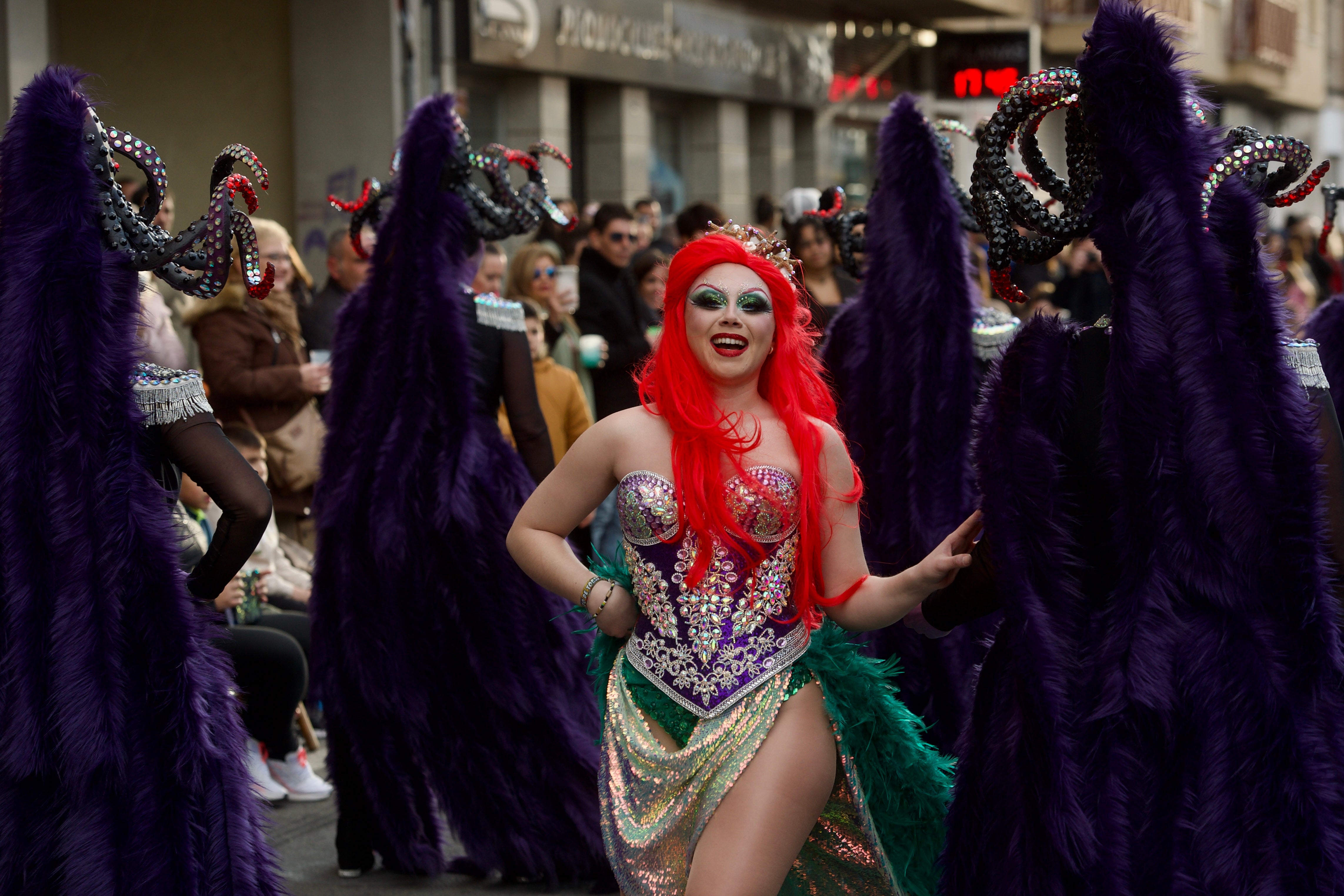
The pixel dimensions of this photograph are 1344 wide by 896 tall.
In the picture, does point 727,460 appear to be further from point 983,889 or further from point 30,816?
point 30,816

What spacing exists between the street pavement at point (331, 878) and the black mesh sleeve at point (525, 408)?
1294 millimetres

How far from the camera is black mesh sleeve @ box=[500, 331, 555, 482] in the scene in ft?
16.8

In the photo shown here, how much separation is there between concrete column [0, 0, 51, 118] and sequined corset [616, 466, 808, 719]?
6136 millimetres

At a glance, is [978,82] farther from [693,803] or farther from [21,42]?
[693,803]

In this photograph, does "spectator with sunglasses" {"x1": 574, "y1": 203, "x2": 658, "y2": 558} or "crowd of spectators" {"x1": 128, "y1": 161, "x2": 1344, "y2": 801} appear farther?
"spectator with sunglasses" {"x1": 574, "y1": 203, "x2": 658, "y2": 558}

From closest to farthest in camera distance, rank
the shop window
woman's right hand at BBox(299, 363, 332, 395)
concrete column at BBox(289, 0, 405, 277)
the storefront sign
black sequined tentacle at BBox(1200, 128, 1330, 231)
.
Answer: black sequined tentacle at BBox(1200, 128, 1330, 231), woman's right hand at BBox(299, 363, 332, 395), concrete column at BBox(289, 0, 405, 277), the storefront sign, the shop window

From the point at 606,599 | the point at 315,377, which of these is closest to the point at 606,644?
the point at 606,599

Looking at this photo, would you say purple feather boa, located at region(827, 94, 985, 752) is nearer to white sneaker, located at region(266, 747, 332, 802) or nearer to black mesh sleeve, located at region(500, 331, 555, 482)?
black mesh sleeve, located at region(500, 331, 555, 482)

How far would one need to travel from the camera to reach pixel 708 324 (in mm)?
3268

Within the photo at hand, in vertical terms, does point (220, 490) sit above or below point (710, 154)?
below

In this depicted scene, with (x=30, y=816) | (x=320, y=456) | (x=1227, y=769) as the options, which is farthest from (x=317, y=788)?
(x=1227, y=769)

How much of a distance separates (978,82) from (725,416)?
18937mm

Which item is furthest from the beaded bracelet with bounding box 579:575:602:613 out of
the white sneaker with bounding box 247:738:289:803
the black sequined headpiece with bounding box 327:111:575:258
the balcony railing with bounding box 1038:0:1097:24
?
the balcony railing with bounding box 1038:0:1097:24

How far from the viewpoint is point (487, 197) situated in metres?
5.37
